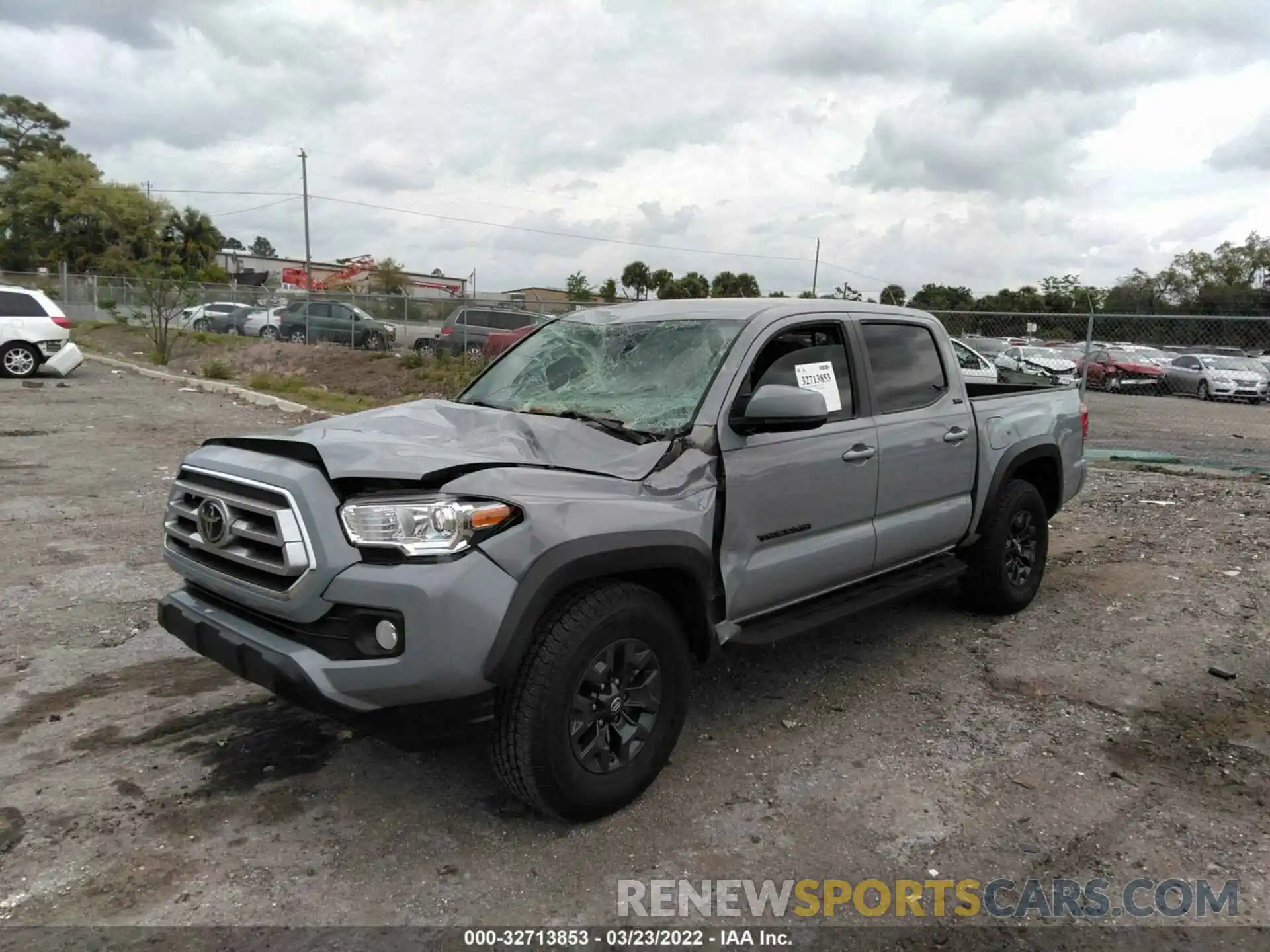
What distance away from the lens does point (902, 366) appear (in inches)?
185

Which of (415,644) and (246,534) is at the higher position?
(246,534)

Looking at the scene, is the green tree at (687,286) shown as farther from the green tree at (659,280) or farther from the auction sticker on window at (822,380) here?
the auction sticker on window at (822,380)

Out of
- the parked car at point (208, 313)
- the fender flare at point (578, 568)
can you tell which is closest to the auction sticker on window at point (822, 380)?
the fender flare at point (578, 568)

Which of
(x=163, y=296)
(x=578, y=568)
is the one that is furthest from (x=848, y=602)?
(x=163, y=296)

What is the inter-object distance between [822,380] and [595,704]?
6.26 feet

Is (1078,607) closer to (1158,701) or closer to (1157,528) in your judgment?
(1158,701)

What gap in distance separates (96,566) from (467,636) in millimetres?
4533

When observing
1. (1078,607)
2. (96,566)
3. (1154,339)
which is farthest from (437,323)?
(1078,607)

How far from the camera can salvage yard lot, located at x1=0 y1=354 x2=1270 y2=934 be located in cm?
287

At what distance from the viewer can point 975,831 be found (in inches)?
127

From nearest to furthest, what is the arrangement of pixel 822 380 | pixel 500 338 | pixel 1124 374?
pixel 822 380, pixel 500 338, pixel 1124 374

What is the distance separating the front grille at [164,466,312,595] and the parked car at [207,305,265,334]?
29796 millimetres

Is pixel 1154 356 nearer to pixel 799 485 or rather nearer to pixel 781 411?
pixel 799 485

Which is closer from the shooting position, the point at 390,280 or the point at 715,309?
the point at 715,309
